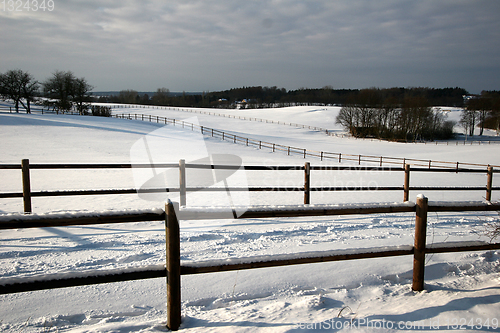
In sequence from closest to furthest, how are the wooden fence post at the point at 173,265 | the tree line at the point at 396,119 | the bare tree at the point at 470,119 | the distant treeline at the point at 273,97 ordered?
the wooden fence post at the point at 173,265 → the tree line at the point at 396,119 → the bare tree at the point at 470,119 → the distant treeline at the point at 273,97

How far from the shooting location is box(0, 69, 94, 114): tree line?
4444 centimetres

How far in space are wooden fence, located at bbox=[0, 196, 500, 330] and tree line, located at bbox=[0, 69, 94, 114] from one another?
54728 millimetres

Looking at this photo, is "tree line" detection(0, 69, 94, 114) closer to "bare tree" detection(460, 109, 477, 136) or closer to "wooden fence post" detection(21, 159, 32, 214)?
"wooden fence post" detection(21, 159, 32, 214)

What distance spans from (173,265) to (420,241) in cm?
242

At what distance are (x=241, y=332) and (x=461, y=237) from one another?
4.51m

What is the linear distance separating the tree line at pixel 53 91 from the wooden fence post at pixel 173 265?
5501 cm

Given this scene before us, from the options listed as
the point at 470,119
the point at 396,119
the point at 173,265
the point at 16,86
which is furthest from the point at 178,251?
the point at 470,119

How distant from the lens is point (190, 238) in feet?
15.5

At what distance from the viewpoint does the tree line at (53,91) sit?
44438 millimetres

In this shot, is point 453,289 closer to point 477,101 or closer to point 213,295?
point 213,295

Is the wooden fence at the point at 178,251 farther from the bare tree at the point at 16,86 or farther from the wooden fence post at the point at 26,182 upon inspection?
the bare tree at the point at 16,86

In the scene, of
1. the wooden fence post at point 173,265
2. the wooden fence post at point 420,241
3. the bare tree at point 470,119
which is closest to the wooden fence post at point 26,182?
the wooden fence post at point 173,265

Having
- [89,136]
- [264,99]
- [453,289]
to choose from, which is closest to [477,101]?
[89,136]

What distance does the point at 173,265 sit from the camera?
2387 mm
